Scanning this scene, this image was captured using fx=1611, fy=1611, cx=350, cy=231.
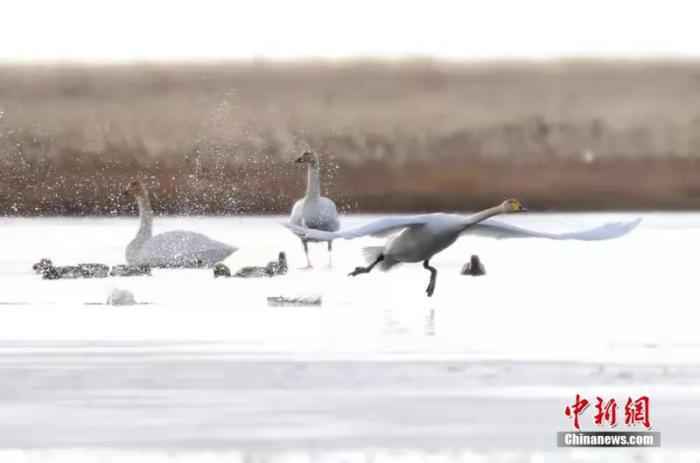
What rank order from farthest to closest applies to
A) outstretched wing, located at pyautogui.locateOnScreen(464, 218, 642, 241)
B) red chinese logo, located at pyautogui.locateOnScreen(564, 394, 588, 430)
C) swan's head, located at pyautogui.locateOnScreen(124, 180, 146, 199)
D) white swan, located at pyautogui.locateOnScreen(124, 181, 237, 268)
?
swan's head, located at pyautogui.locateOnScreen(124, 180, 146, 199) → white swan, located at pyautogui.locateOnScreen(124, 181, 237, 268) → outstretched wing, located at pyautogui.locateOnScreen(464, 218, 642, 241) → red chinese logo, located at pyautogui.locateOnScreen(564, 394, 588, 430)

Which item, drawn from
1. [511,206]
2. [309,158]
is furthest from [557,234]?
[309,158]

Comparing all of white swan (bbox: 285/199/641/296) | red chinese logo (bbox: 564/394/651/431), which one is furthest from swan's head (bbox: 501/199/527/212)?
red chinese logo (bbox: 564/394/651/431)

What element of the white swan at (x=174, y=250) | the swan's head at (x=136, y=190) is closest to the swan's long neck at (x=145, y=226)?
the white swan at (x=174, y=250)

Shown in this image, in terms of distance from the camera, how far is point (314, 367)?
12.6 m

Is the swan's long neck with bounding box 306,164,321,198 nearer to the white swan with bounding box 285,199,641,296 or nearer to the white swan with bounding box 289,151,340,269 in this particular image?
the white swan with bounding box 289,151,340,269

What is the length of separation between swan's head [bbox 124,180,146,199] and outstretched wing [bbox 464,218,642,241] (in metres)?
7.96

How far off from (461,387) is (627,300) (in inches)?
276

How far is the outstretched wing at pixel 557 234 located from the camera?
16.3 meters

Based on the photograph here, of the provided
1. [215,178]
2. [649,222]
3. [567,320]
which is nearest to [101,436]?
[567,320]

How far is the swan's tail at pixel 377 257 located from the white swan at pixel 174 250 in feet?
14.2

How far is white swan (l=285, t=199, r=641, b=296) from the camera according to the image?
16359 mm

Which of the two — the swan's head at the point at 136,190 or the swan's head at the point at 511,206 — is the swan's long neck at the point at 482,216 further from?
the swan's head at the point at 136,190

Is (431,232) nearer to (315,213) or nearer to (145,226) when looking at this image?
(315,213)

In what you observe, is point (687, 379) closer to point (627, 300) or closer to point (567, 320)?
point (567, 320)
